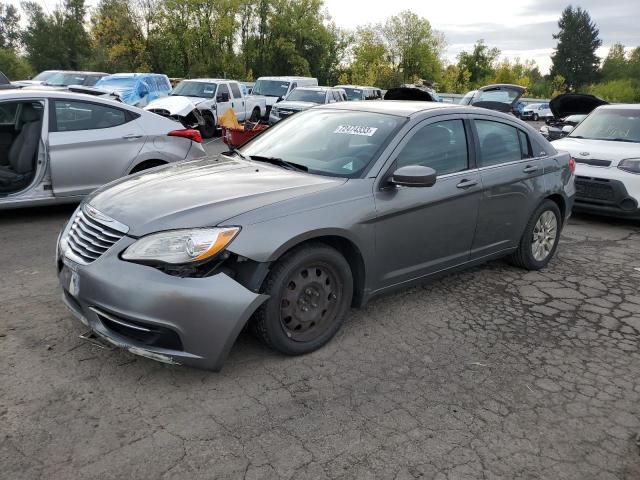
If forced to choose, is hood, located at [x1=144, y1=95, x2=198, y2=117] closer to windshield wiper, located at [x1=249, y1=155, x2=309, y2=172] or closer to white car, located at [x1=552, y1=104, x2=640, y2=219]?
white car, located at [x1=552, y1=104, x2=640, y2=219]

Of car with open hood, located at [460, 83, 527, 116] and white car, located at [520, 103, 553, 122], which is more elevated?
car with open hood, located at [460, 83, 527, 116]

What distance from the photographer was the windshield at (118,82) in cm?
1812

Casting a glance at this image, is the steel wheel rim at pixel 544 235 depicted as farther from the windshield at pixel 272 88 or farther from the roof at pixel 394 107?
the windshield at pixel 272 88

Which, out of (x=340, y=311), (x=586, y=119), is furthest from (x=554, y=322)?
(x=586, y=119)

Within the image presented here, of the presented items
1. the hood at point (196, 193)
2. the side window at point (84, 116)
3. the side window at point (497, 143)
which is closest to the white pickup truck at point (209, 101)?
the side window at point (84, 116)

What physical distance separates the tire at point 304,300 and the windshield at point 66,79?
1838cm

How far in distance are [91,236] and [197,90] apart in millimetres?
15756

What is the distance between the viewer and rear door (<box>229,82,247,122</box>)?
18.4 meters

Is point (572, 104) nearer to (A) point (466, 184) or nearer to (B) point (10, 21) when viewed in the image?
(A) point (466, 184)

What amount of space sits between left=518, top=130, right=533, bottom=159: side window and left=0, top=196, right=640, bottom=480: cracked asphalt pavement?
4.71 feet

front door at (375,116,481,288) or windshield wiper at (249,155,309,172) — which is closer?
front door at (375,116,481,288)

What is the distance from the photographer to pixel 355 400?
3.02 m

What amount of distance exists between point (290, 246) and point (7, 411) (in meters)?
1.68

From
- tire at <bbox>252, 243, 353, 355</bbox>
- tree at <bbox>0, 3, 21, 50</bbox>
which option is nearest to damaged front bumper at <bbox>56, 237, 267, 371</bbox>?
tire at <bbox>252, 243, 353, 355</bbox>
